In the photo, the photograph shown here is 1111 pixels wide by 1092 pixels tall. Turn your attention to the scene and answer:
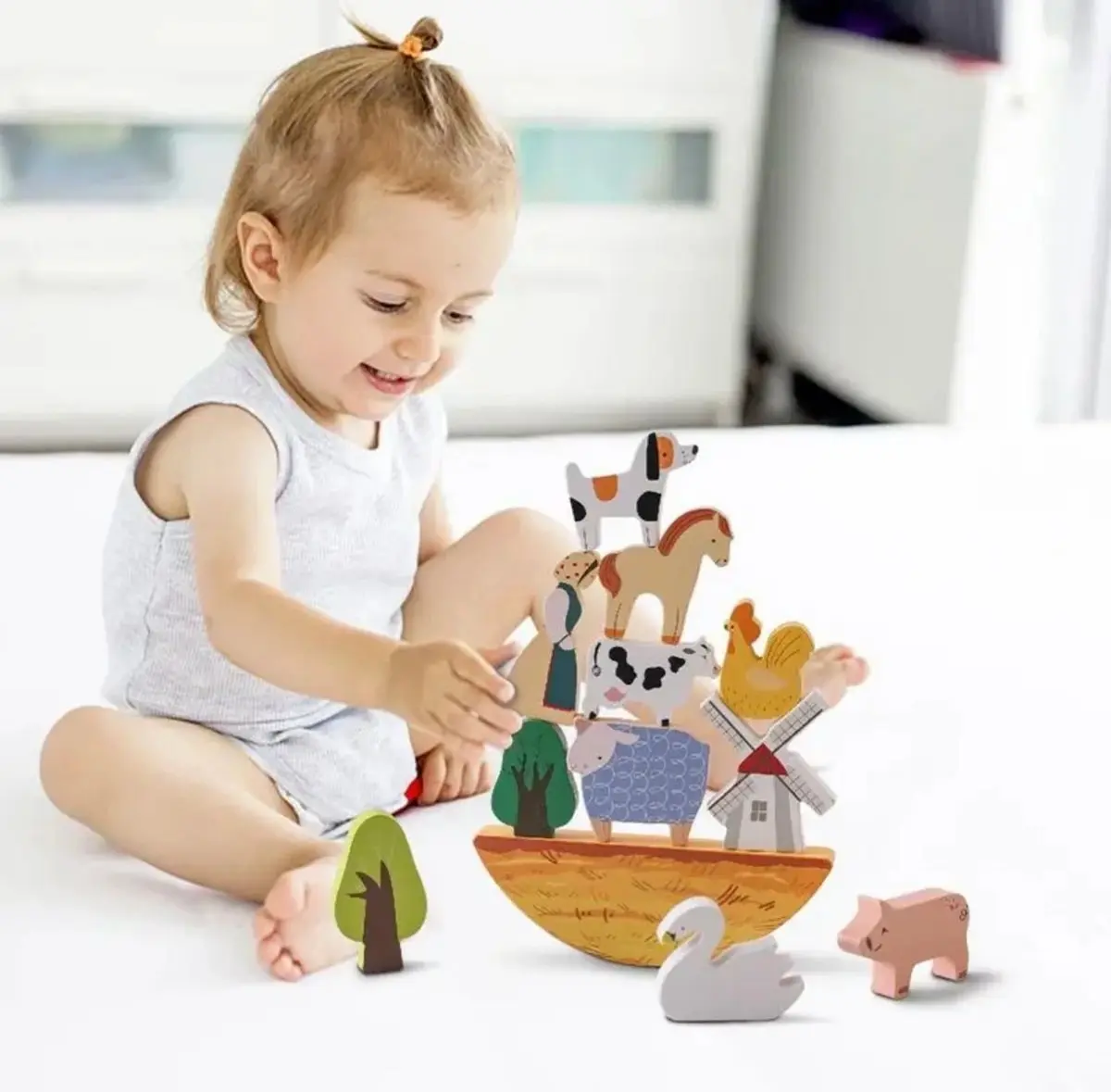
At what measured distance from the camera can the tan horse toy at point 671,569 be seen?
93cm

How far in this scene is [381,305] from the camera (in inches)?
41.0

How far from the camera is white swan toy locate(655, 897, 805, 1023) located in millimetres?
862

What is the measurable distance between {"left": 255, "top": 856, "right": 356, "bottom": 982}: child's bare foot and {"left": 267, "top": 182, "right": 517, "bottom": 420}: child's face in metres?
0.31

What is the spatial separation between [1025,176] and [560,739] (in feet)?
6.59

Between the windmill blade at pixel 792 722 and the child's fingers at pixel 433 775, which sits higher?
the windmill blade at pixel 792 722

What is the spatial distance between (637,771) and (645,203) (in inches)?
89.1

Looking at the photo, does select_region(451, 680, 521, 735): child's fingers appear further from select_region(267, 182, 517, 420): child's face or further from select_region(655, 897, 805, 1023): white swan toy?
select_region(267, 182, 517, 420): child's face

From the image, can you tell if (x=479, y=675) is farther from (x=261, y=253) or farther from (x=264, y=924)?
(x=261, y=253)

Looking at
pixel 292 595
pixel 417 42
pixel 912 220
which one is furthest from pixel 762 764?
pixel 912 220

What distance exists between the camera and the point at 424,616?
127cm

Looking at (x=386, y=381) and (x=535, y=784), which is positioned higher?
(x=386, y=381)

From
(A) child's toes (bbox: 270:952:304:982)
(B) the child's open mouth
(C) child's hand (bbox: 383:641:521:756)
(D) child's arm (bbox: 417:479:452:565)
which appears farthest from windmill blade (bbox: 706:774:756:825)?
(D) child's arm (bbox: 417:479:452:565)

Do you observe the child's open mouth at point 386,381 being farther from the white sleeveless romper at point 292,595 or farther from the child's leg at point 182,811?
the child's leg at point 182,811

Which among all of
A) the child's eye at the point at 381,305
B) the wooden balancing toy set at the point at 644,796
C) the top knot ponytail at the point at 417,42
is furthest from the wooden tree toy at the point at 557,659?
the top knot ponytail at the point at 417,42
